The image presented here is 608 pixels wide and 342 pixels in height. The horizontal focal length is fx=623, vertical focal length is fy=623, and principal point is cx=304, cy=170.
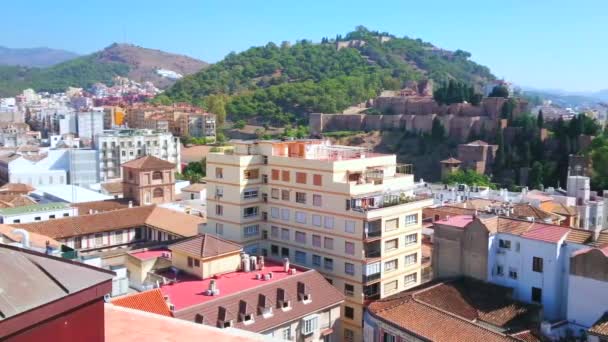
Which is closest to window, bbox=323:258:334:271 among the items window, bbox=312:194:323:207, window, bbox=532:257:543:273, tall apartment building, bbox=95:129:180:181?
window, bbox=312:194:323:207

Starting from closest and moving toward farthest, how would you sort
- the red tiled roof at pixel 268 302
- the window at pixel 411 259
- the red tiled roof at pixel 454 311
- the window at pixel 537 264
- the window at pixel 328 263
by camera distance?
1. the red tiled roof at pixel 268 302
2. the red tiled roof at pixel 454 311
3. the window at pixel 537 264
4. the window at pixel 328 263
5. the window at pixel 411 259

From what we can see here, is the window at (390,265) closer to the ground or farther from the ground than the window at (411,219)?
closer to the ground

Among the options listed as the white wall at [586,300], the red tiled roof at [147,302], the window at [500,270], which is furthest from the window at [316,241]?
the white wall at [586,300]

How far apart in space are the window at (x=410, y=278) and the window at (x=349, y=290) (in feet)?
8.70

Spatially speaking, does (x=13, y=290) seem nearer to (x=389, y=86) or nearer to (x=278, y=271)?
(x=278, y=271)

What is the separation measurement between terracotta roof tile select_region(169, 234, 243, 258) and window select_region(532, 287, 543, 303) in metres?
10.3

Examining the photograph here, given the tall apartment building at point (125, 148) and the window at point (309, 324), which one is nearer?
the window at point (309, 324)

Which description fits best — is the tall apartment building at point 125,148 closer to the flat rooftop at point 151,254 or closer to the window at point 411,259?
the flat rooftop at point 151,254

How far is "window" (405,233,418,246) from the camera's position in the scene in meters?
24.1

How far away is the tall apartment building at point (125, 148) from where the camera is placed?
5272 centimetres

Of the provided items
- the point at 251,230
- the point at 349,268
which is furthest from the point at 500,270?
the point at 251,230

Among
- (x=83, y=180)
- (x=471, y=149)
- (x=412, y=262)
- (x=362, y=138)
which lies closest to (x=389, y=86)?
(x=362, y=138)

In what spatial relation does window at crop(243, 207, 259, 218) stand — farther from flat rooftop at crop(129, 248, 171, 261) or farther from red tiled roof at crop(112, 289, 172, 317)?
red tiled roof at crop(112, 289, 172, 317)

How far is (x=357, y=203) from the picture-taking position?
2269cm
